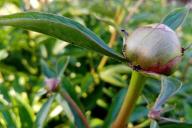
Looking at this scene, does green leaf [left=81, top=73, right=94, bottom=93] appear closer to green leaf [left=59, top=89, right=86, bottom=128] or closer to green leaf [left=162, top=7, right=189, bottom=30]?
green leaf [left=59, top=89, right=86, bottom=128]

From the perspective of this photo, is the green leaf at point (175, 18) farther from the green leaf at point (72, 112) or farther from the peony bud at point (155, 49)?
the green leaf at point (72, 112)

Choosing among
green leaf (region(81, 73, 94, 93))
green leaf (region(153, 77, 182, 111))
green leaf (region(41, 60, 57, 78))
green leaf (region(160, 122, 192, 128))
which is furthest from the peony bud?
green leaf (region(81, 73, 94, 93))

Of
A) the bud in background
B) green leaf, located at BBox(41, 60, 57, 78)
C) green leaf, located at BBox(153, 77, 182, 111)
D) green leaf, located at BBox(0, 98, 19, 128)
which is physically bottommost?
green leaf, located at BBox(153, 77, 182, 111)

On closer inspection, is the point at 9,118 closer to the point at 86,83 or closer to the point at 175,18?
the point at 86,83

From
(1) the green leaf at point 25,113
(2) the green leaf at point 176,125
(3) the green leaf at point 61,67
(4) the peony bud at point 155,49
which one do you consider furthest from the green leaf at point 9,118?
(4) the peony bud at point 155,49

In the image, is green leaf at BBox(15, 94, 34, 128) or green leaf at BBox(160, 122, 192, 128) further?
green leaf at BBox(15, 94, 34, 128)

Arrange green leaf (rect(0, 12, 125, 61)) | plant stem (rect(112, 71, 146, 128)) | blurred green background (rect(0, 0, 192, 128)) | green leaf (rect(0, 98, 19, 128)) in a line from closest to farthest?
1. green leaf (rect(0, 12, 125, 61))
2. plant stem (rect(112, 71, 146, 128))
3. green leaf (rect(0, 98, 19, 128))
4. blurred green background (rect(0, 0, 192, 128))

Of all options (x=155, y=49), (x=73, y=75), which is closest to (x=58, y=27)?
(x=155, y=49)

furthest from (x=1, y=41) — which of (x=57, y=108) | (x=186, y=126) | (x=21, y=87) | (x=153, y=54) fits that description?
(x=153, y=54)
